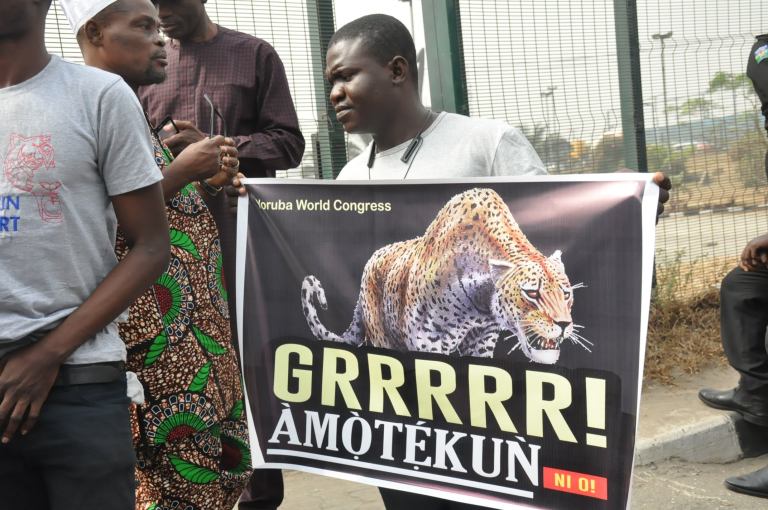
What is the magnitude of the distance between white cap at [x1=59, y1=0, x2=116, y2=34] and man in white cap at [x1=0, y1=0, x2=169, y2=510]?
817 mm

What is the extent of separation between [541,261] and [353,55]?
0.79 metres

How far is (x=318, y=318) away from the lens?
3145mm

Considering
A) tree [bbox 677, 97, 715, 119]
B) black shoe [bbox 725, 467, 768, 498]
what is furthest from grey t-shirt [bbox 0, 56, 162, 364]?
tree [bbox 677, 97, 715, 119]

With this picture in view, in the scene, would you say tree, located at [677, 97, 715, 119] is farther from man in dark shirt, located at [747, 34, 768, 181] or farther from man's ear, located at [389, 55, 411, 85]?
man's ear, located at [389, 55, 411, 85]

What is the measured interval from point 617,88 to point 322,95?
81.7 inches

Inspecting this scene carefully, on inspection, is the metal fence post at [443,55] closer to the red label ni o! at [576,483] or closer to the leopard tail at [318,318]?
the leopard tail at [318,318]

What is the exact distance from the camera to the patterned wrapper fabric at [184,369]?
2.77 metres

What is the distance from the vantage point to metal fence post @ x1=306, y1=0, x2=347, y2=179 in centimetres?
539

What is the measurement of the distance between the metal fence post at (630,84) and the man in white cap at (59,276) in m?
4.86

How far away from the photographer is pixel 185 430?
2.84 meters

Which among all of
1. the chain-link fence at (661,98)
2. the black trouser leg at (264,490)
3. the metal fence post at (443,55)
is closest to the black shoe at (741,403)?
the chain-link fence at (661,98)

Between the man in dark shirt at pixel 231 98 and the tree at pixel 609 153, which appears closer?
the man in dark shirt at pixel 231 98

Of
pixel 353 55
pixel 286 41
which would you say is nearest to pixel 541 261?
pixel 353 55

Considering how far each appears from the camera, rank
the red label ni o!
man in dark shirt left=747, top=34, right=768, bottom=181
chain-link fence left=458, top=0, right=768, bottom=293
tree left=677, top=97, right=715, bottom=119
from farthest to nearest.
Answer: tree left=677, top=97, right=715, bottom=119, chain-link fence left=458, top=0, right=768, bottom=293, man in dark shirt left=747, top=34, right=768, bottom=181, the red label ni o!
